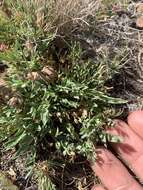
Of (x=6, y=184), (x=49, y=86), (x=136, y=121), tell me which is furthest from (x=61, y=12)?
(x=6, y=184)

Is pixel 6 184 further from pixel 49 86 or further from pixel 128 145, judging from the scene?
pixel 128 145

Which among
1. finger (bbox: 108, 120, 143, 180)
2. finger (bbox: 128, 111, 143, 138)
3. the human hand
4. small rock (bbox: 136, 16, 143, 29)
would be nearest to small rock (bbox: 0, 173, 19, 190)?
the human hand

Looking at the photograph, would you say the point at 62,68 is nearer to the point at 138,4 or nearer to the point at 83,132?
the point at 83,132

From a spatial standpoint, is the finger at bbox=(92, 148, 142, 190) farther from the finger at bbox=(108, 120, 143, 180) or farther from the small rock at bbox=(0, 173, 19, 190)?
the small rock at bbox=(0, 173, 19, 190)

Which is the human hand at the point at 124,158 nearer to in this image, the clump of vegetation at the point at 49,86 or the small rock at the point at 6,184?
the clump of vegetation at the point at 49,86

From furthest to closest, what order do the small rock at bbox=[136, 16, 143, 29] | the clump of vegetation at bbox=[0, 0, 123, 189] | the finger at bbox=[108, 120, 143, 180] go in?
the small rock at bbox=[136, 16, 143, 29] → the finger at bbox=[108, 120, 143, 180] → the clump of vegetation at bbox=[0, 0, 123, 189]

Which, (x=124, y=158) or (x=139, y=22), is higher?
(x=139, y=22)

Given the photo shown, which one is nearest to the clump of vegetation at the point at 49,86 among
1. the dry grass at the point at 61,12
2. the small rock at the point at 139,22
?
the dry grass at the point at 61,12

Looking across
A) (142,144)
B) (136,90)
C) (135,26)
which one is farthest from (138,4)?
(142,144)
